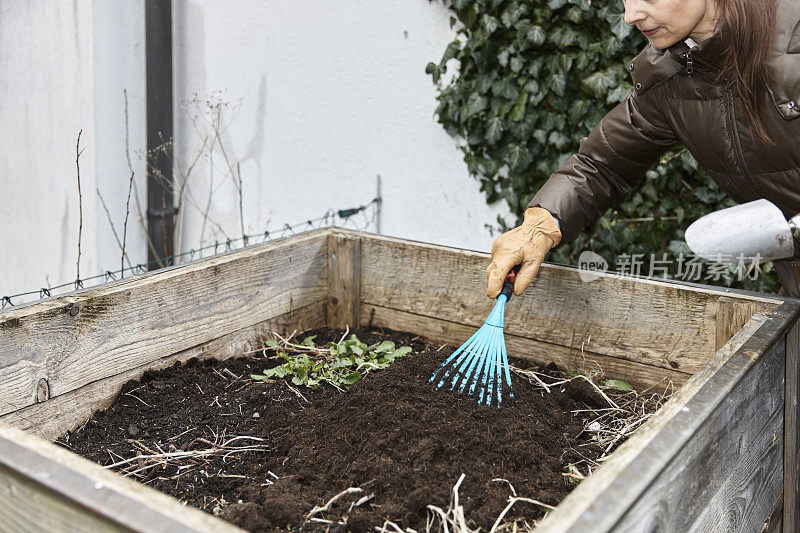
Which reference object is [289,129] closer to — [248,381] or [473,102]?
[473,102]

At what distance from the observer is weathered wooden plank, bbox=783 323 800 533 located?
1734mm

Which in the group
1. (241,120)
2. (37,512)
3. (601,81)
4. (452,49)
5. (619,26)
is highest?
(619,26)

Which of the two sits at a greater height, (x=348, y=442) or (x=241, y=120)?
(x=241, y=120)

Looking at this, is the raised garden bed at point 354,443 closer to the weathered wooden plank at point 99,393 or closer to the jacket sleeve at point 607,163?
the weathered wooden plank at point 99,393

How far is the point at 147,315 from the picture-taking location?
1916 mm

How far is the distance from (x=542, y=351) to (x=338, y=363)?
60 cm

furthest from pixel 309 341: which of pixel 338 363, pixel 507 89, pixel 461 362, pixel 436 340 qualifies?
pixel 507 89

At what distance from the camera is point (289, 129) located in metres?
4.36

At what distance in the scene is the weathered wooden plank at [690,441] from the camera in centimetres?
95

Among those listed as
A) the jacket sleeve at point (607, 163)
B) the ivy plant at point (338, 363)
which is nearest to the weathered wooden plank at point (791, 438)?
the jacket sleeve at point (607, 163)

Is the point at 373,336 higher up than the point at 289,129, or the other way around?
the point at 289,129

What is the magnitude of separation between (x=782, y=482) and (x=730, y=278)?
1578mm

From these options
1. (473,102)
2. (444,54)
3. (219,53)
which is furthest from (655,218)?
(219,53)

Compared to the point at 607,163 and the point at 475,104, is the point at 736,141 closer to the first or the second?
the point at 607,163
